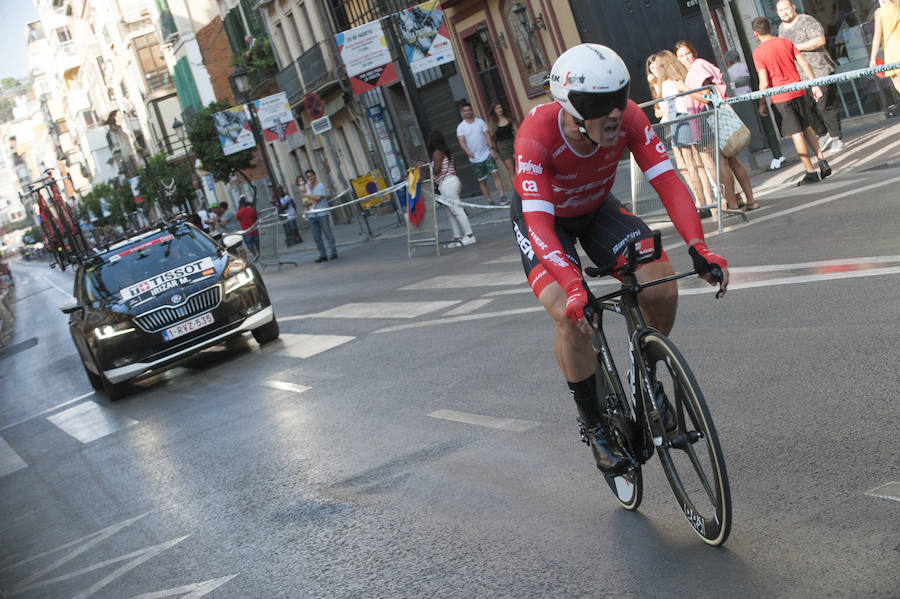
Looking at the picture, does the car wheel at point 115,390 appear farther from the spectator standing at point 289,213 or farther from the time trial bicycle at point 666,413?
the spectator standing at point 289,213

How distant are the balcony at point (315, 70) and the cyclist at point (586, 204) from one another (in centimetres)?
Result: 3404

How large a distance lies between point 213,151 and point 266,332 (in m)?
38.0

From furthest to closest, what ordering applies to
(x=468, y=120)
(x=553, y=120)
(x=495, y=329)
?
(x=468, y=120)
(x=495, y=329)
(x=553, y=120)

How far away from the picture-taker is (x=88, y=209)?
5074 inches

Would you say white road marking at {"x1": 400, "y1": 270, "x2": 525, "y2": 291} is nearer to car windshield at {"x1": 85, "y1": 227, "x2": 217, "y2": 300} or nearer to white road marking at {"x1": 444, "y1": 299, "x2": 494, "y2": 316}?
white road marking at {"x1": 444, "y1": 299, "x2": 494, "y2": 316}

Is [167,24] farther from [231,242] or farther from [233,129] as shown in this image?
[231,242]

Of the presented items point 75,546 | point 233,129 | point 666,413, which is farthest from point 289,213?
point 666,413

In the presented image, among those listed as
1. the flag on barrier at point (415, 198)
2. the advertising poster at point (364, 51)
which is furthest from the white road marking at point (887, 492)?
the advertising poster at point (364, 51)

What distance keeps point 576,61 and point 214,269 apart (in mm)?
9445

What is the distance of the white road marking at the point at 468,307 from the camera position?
36.4ft

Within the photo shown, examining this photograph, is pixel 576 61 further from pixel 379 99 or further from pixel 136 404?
pixel 379 99

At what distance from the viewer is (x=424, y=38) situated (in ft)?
68.7

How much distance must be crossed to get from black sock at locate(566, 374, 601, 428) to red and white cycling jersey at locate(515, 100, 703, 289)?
500 mm

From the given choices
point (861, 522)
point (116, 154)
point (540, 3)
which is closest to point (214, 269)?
point (861, 522)
